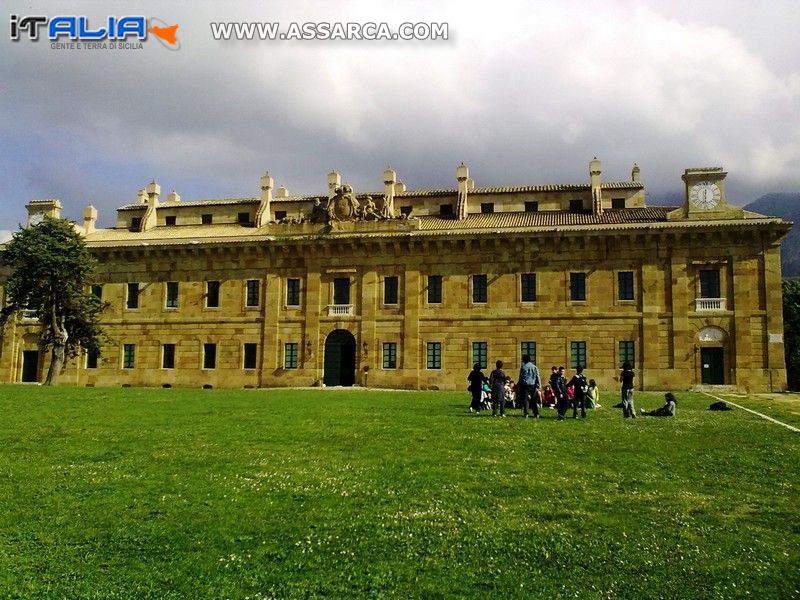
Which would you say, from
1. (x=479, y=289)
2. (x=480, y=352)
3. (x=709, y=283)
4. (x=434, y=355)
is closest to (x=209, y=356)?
(x=434, y=355)

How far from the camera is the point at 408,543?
889cm

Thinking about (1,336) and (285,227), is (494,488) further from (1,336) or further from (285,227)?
(1,336)

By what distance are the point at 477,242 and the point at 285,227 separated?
1230cm

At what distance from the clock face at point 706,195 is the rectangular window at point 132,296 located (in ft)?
117

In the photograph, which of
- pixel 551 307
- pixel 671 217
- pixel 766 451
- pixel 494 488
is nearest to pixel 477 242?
pixel 551 307

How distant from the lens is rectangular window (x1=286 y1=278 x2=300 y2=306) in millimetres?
43312

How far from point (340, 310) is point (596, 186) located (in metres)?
18.1

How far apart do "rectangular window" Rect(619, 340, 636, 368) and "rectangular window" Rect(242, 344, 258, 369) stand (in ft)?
72.9

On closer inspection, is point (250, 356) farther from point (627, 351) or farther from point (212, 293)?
point (627, 351)

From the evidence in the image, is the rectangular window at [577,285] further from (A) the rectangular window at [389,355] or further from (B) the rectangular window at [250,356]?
(B) the rectangular window at [250,356]

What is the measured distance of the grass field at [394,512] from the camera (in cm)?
795

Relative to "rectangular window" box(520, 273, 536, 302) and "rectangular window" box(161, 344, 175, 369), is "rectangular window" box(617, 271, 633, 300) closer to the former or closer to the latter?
"rectangular window" box(520, 273, 536, 302)

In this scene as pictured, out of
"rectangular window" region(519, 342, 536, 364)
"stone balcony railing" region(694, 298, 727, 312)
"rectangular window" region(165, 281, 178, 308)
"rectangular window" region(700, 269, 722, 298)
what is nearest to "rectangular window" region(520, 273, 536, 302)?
"rectangular window" region(519, 342, 536, 364)

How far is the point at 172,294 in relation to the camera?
4503 centimetres
